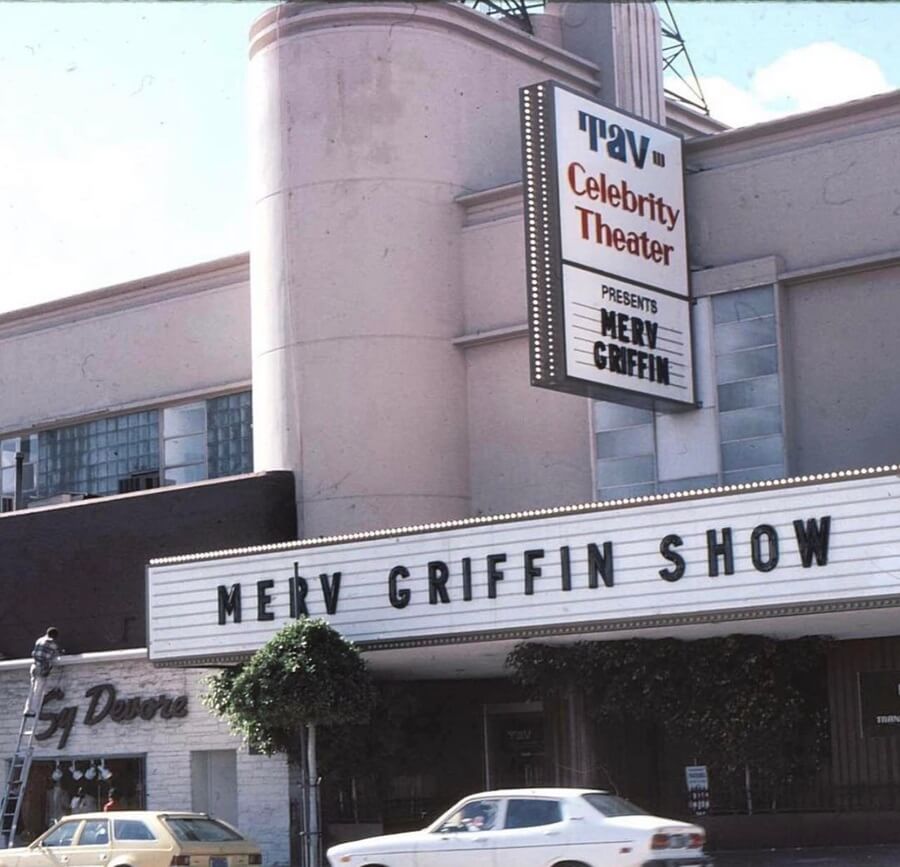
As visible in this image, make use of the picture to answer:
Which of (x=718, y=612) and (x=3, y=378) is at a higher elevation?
(x=3, y=378)

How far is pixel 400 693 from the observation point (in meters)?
28.7

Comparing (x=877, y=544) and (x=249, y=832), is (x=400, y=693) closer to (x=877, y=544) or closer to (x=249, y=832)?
(x=249, y=832)

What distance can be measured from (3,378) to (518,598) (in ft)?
60.4

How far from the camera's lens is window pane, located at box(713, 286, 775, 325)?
27.4 meters

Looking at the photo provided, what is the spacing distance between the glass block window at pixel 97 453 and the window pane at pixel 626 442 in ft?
35.7

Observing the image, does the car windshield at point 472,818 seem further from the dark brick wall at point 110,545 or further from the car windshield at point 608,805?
the dark brick wall at point 110,545

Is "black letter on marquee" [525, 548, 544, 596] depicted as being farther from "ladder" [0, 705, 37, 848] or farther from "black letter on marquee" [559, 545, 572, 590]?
"ladder" [0, 705, 37, 848]

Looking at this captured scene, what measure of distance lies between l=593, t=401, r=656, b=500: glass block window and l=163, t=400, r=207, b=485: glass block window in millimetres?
9562

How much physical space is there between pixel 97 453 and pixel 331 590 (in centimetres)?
1247

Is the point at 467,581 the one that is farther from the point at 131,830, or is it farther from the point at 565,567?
the point at 131,830

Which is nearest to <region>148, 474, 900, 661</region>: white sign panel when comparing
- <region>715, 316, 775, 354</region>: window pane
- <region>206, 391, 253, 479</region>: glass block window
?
<region>715, 316, 775, 354</region>: window pane

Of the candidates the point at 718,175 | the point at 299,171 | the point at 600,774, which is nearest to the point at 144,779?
the point at 600,774

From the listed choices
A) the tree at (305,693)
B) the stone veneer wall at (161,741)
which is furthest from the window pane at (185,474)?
the tree at (305,693)

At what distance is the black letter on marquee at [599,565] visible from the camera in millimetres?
23281
